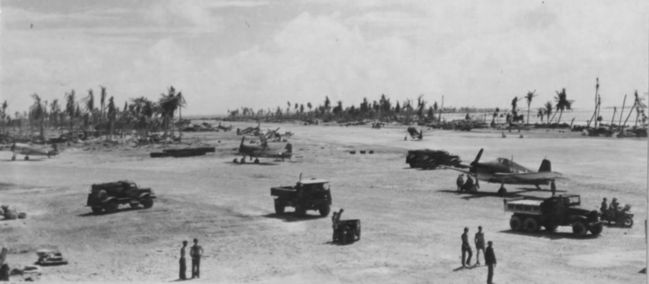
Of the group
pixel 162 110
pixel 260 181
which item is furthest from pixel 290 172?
pixel 162 110

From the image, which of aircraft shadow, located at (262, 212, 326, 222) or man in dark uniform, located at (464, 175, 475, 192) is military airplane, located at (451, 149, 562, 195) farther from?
aircraft shadow, located at (262, 212, 326, 222)

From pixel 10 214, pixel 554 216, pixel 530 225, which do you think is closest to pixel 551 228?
pixel 554 216

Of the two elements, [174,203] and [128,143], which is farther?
[128,143]

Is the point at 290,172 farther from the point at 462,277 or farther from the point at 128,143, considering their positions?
the point at 128,143

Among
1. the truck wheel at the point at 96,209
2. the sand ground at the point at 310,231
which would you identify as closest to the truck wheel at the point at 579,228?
the sand ground at the point at 310,231

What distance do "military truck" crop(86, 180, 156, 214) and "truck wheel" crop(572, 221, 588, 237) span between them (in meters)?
22.3

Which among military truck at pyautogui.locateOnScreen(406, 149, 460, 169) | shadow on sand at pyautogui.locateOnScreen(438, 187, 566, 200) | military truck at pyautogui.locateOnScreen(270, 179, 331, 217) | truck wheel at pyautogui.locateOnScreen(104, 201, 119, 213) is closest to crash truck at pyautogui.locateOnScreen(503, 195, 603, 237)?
military truck at pyautogui.locateOnScreen(270, 179, 331, 217)

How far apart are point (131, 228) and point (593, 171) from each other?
3893 centimetres

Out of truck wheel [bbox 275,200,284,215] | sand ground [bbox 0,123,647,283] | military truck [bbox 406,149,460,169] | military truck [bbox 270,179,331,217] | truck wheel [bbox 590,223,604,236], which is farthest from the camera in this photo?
military truck [bbox 406,149,460,169]

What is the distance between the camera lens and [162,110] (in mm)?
119688

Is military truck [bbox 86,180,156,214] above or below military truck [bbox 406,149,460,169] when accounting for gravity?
below

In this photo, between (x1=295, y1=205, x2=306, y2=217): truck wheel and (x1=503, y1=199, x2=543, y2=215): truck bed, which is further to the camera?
(x1=295, y1=205, x2=306, y2=217): truck wheel

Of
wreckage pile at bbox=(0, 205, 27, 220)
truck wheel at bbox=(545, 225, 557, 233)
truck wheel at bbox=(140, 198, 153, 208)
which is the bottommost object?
wreckage pile at bbox=(0, 205, 27, 220)

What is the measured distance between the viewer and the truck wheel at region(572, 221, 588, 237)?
26.4 meters
